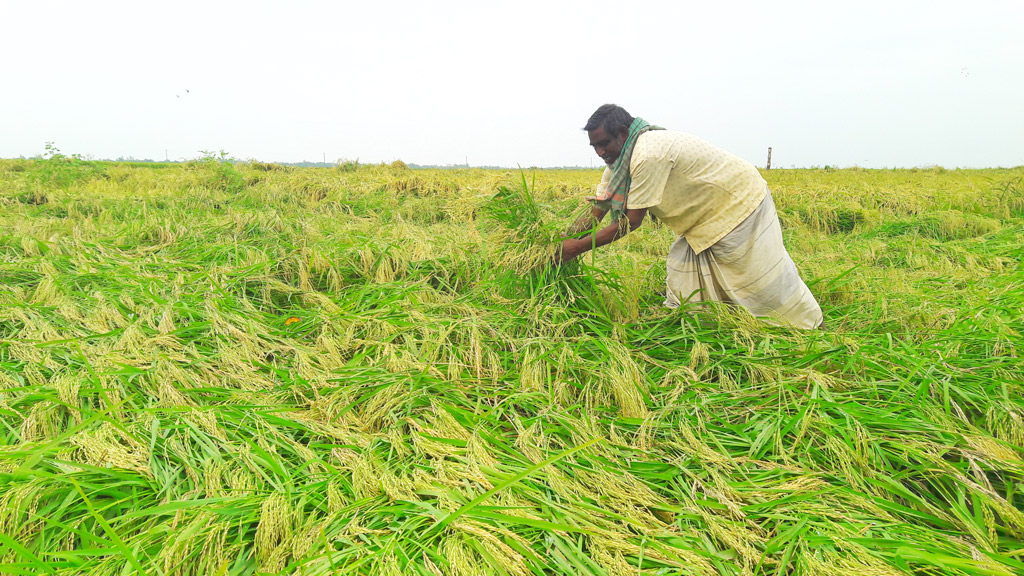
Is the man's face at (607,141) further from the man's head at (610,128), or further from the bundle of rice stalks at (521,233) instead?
the bundle of rice stalks at (521,233)

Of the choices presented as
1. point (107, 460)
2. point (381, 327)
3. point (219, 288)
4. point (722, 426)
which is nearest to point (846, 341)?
point (722, 426)

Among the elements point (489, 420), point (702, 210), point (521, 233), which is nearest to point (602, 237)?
point (521, 233)

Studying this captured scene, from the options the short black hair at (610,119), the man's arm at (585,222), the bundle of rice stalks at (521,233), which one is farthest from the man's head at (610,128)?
the bundle of rice stalks at (521,233)

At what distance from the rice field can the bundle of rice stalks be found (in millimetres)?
18

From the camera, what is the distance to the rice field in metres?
1.17

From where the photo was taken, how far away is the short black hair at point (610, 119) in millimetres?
2268

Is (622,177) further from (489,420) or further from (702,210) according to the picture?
(489,420)

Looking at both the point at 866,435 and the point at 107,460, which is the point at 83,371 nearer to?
the point at 107,460

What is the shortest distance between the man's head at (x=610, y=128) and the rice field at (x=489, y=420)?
0.43 meters

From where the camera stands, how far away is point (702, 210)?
2.39 meters

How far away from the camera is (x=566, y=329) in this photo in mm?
2326

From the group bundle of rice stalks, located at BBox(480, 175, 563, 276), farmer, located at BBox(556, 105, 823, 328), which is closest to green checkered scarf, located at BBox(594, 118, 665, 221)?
farmer, located at BBox(556, 105, 823, 328)

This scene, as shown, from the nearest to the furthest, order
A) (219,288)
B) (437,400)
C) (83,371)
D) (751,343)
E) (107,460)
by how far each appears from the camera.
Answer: (107,460)
(437,400)
(83,371)
(751,343)
(219,288)

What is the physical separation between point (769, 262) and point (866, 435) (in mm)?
1058
